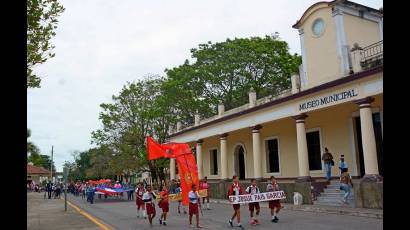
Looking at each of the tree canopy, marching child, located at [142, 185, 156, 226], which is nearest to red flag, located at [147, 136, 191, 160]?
marching child, located at [142, 185, 156, 226]

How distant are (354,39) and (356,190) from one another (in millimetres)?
8785

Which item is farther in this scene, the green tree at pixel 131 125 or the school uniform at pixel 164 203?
the green tree at pixel 131 125

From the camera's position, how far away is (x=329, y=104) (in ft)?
60.7

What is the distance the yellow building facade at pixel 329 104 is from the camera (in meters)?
17.1

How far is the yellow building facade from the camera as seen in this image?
17094 millimetres

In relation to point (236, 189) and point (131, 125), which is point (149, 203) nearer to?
point (236, 189)

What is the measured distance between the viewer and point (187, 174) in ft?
55.3

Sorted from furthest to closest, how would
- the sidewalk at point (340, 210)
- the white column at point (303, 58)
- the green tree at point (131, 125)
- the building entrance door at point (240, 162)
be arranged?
the green tree at point (131, 125) < the building entrance door at point (240, 162) < the white column at point (303, 58) < the sidewalk at point (340, 210)

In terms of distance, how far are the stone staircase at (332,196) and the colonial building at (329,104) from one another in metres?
1.13

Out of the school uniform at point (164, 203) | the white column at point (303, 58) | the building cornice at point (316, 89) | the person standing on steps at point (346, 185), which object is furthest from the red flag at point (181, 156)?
the white column at point (303, 58)

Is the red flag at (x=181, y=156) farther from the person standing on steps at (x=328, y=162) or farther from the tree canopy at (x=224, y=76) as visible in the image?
the tree canopy at (x=224, y=76)

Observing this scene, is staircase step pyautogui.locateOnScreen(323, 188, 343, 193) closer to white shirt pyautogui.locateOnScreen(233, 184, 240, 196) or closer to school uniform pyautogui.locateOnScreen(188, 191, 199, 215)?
white shirt pyautogui.locateOnScreen(233, 184, 240, 196)

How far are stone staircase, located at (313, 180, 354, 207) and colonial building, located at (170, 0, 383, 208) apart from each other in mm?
1126
